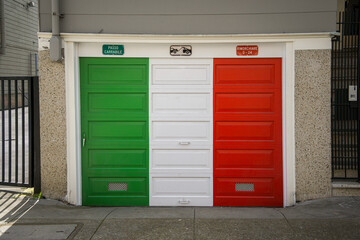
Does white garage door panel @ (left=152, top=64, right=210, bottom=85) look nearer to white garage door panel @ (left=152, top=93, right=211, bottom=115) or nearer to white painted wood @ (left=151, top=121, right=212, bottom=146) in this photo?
white garage door panel @ (left=152, top=93, right=211, bottom=115)

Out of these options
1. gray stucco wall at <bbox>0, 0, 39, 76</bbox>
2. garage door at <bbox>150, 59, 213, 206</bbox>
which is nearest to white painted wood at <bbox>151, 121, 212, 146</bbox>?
garage door at <bbox>150, 59, 213, 206</bbox>

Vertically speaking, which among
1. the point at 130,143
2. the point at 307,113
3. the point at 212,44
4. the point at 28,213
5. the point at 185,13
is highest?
the point at 185,13

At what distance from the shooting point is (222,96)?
604 cm

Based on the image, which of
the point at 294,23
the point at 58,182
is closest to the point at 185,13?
the point at 294,23

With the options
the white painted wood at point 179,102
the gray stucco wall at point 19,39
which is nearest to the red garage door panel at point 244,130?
the white painted wood at point 179,102

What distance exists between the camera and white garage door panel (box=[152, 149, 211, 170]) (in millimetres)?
6070

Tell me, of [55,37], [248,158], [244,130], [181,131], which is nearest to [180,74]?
[181,131]

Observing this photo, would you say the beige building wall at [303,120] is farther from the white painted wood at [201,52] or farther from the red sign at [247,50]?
the red sign at [247,50]

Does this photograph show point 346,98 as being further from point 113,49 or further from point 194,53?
point 113,49

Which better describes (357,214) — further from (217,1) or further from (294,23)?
(217,1)

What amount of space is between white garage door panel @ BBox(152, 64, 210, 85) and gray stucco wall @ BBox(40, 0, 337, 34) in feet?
1.68

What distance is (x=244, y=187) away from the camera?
608 centimetres

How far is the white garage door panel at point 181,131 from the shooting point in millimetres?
6066

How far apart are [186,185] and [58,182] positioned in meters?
1.89
